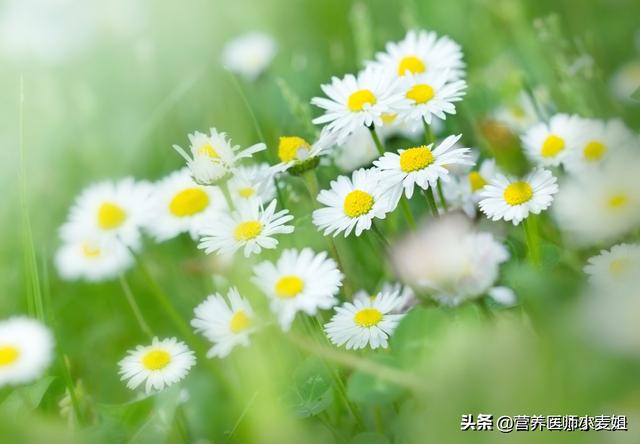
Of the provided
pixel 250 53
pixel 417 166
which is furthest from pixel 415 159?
pixel 250 53

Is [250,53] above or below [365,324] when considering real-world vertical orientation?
above

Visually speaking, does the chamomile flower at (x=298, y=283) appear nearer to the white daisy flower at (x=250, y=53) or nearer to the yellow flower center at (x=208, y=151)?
the yellow flower center at (x=208, y=151)

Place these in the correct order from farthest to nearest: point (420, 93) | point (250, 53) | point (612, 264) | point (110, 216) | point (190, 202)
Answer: point (250, 53) → point (110, 216) → point (190, 202) → point (420, 93) → point (612, 264)

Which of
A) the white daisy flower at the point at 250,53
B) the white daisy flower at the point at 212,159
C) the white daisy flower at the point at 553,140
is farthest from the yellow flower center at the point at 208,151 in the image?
the white daisy flower at the point at 250,53

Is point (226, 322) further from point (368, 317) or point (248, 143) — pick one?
point (248, 143)

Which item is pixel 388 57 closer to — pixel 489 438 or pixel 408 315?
pixel 408 315

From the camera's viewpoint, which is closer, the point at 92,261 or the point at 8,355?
the point at 8,355
